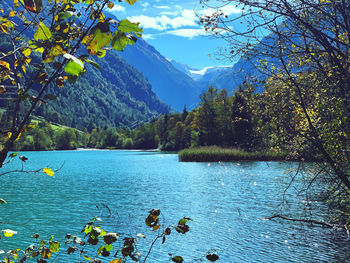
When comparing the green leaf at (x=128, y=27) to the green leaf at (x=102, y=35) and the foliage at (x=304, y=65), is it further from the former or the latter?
the foliage at (x=304, y=65)

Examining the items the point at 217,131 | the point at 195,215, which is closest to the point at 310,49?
the point at 195,215

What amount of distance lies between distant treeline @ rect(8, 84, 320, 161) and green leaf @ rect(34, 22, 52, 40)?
1.15m

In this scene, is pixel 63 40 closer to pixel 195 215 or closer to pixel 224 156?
pixel 195 215

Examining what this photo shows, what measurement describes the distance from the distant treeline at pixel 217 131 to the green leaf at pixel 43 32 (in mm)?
1147

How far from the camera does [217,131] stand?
85.6 m

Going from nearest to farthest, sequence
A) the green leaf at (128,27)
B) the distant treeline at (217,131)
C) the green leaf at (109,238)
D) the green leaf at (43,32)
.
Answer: the green leaf at (128,27) → the green leaf at (43,32) → the green leaf at (109,238) → the distant treeline at (217,131)

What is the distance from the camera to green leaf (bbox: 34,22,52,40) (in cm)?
196

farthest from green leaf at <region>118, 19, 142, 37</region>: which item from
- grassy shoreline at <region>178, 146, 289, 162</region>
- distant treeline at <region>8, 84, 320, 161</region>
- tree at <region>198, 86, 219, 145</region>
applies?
tree at <region>198, 86, 219, 145</region>

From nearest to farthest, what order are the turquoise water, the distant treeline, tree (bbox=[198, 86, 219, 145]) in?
the distant treeline < the turquoise water < tree (bbox=[198, 86, 219, 145])

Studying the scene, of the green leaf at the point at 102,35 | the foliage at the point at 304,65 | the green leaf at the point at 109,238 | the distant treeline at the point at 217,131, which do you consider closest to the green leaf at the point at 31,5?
the green leaf at the point at 102,35

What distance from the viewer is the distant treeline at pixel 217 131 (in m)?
9.64

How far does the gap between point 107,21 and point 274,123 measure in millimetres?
8391

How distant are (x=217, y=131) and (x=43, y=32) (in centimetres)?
8475

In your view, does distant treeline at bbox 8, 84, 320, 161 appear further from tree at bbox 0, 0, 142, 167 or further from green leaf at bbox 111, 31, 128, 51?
green leaf at bbox 111, 31, 128, 51
